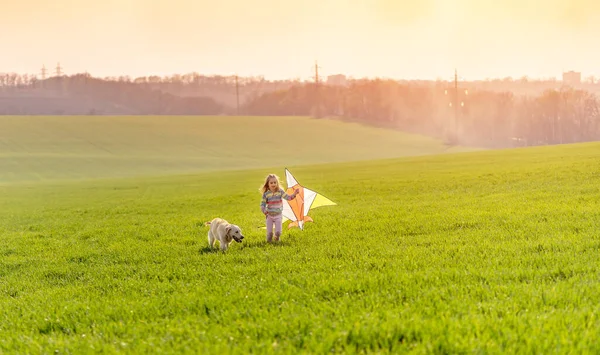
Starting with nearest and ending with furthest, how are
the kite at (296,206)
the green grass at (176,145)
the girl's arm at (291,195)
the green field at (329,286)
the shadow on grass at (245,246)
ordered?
the green field at (329,286) → the shadow on grass at (245,246) → the girl's arm at (291,195) → the kite at (296,206) → the green grass at (176,145)

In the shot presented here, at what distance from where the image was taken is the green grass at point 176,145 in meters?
83.3

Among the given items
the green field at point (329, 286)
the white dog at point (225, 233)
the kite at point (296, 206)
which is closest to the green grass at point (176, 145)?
the kite at point (296, 206)

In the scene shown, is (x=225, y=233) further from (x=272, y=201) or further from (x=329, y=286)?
(x=329, y=286)

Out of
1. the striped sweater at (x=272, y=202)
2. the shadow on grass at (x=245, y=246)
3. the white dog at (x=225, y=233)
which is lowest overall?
the shadow on grass at (x=245, y=246)

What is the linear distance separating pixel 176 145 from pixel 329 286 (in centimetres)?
10207

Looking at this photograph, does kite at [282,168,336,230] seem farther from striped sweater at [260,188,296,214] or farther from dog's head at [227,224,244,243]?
dog's head at [227,224,244,243]

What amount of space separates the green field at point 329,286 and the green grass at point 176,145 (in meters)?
65.4

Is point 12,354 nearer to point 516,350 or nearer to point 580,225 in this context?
point 516,350

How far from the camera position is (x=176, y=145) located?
108 metres

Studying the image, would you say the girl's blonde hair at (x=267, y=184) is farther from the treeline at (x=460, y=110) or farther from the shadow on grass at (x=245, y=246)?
the treeline at (x=460, y=110)

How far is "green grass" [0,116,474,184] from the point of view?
273ft

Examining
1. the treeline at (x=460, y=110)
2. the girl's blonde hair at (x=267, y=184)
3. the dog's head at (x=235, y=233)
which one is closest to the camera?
the dog's head at (x=235, y=233)

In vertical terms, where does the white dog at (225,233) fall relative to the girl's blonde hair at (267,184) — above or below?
below

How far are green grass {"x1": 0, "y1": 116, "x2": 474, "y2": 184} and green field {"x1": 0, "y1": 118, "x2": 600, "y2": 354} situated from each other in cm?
6541
